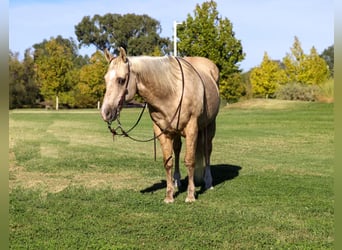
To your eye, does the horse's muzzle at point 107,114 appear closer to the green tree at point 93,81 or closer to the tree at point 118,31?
the green tree at point 93,81

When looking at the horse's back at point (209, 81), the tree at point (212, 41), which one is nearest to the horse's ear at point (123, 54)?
the horse's back at point (209, 81)

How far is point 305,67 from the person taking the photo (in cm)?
4266

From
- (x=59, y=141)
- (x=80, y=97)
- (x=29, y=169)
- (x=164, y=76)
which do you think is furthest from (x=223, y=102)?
(x=164, y=76)

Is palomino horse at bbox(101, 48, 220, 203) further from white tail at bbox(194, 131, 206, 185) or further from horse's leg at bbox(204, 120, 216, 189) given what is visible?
horse's leg at bbox(204, 120, 216, 189)

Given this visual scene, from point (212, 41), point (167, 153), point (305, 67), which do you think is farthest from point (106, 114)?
point (305, 67)

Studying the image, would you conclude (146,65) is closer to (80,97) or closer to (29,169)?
(29,169)

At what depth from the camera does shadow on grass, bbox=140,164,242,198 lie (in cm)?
755

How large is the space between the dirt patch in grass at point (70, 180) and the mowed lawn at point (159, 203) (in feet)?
0.06

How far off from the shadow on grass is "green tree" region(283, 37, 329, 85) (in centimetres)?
3332

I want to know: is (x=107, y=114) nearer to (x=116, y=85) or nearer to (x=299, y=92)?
(x=116, y=85)

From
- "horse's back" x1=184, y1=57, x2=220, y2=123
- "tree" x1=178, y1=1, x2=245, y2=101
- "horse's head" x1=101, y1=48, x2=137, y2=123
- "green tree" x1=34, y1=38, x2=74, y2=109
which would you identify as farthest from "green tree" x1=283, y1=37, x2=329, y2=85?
"horse's head" x1=101, y1=48, x2=137, y2=123

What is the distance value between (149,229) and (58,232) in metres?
1.04

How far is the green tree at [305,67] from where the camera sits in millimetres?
41469

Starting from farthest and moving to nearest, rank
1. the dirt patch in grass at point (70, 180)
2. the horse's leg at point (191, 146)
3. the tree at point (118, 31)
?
the tree at point (118, 31) → the dirt patch in grass at point (70, 180) → the horse's leg at point (191, 146)
